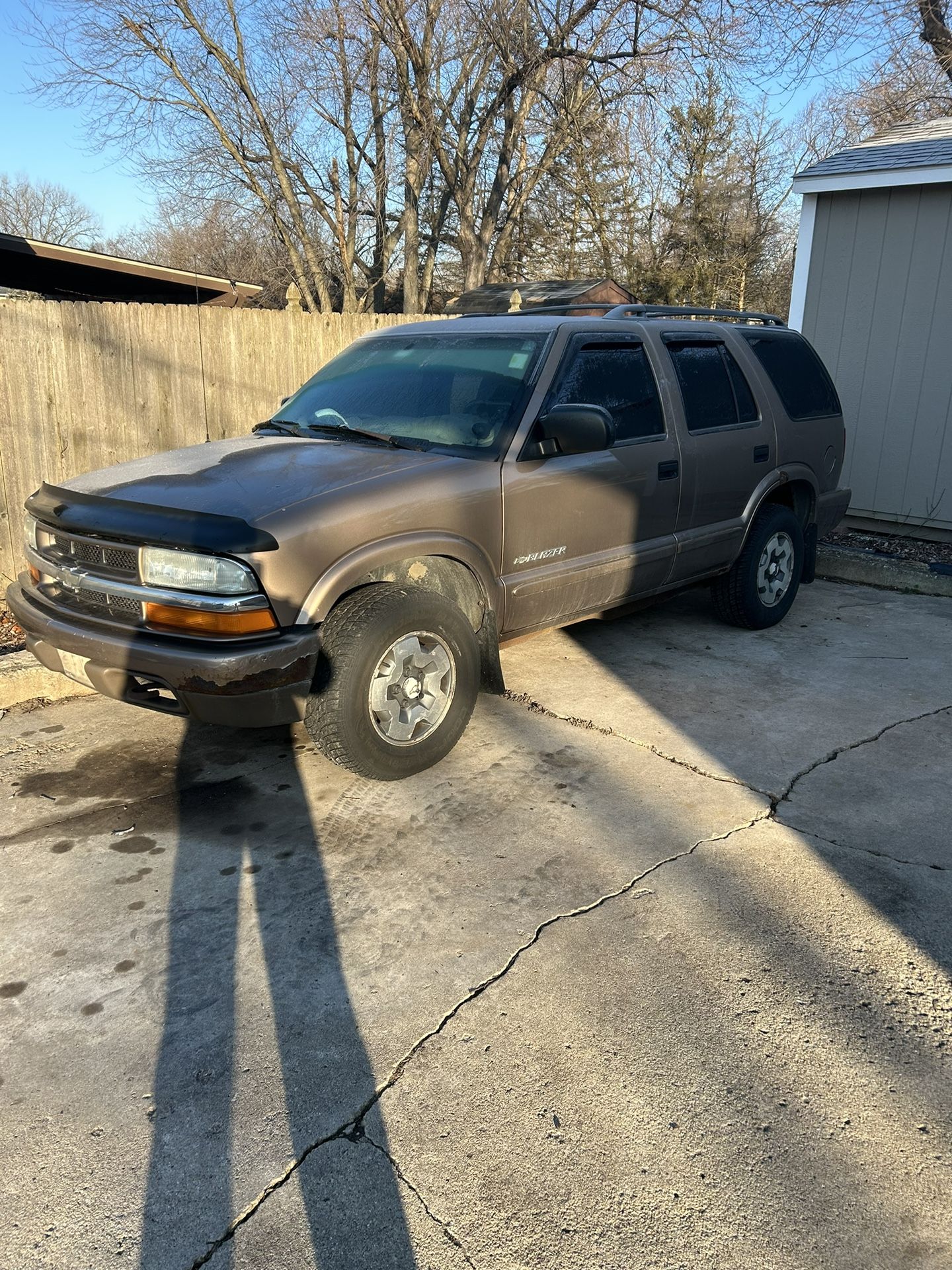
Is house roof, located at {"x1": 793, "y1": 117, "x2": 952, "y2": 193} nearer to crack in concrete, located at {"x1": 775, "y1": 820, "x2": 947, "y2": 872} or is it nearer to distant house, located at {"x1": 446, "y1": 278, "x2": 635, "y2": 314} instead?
distant house, located at {"x1": 446, "y1": 278, "x2": 635, "y2": 314}

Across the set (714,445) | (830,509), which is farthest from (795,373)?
(714,445)

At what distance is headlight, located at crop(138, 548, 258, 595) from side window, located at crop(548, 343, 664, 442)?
1873 millimetres

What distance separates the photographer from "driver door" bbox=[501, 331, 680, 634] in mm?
4406

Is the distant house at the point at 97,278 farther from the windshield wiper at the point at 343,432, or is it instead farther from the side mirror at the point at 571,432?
the side mirror at the point at 571,432

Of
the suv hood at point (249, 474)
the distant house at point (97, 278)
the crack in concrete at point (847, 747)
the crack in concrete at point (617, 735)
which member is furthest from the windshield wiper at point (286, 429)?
the distant house at point (97, 278)

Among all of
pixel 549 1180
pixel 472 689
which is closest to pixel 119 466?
pixel 472 689

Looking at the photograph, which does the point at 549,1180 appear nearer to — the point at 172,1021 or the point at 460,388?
the point at 172,1021

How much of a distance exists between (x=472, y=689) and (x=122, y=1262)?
2.56m

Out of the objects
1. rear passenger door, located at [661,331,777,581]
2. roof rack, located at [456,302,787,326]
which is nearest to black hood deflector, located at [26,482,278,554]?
roof rack, located at [456,302,787,326]

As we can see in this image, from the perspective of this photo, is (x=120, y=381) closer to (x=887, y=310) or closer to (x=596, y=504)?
(x=596, y=504)

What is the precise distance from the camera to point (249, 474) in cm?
392

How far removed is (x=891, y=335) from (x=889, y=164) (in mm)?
1426

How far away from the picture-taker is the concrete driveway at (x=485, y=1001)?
6.70 ft

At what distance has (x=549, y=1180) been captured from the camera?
212cm
